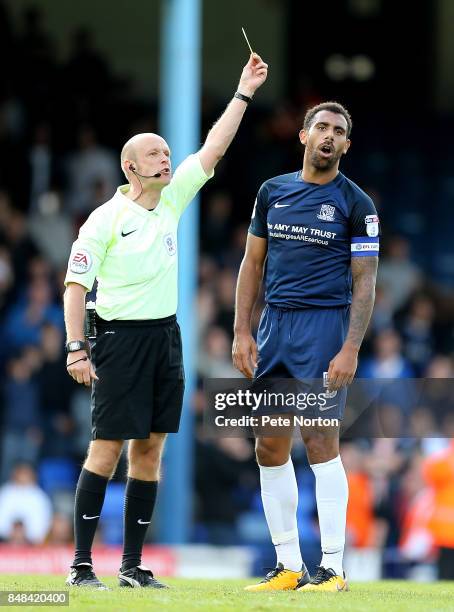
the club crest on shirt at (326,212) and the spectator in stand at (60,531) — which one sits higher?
the club crest on shirt at (326,212)

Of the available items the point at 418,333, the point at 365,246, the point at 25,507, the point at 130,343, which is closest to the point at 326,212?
the point at 365,246

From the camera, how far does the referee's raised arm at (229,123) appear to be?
24.2 ft

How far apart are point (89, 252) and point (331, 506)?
1678 millimetres

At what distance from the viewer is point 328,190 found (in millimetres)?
7082

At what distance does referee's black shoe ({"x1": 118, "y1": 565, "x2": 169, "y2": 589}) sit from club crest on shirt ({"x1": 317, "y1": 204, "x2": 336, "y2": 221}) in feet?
6.36

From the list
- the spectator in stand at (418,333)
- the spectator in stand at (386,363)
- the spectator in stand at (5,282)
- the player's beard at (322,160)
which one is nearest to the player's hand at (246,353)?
the player's beard at (322,160)

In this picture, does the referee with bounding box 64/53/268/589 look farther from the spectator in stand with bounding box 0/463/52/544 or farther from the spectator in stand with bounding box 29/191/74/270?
the spectator in stand with bounding box 29/191/74/270

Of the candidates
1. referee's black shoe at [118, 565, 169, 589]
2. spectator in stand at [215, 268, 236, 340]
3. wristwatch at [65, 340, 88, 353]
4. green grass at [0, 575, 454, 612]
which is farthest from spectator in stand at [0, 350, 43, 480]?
wristwatch at [65, 340, 88, 353]

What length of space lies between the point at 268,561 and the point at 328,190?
5.68 meters

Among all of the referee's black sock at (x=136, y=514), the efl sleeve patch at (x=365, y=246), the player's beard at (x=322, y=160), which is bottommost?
the referee's black sock at (x=136, y=514)

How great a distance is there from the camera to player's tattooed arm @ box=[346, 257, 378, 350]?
6.95m

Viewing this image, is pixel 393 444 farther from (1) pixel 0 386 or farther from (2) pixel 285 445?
(2) pixel 285 445

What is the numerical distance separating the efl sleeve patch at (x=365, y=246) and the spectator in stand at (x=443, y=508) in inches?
190

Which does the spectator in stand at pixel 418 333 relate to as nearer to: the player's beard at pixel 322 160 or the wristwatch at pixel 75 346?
the player's beard at pixel 322 160
